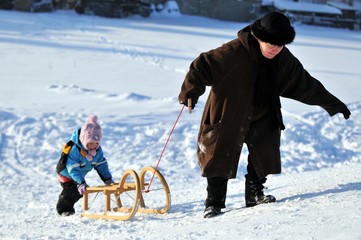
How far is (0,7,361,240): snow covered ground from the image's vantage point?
3.68m

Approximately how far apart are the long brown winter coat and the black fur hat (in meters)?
0.16

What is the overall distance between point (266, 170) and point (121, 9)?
81.3 feet

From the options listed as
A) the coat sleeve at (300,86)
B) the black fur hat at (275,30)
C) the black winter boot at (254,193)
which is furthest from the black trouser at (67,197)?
the black fur hat at (275,30)

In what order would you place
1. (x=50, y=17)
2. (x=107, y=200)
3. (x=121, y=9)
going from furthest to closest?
(x=121, y=9), (x=50, y=17), (x=107, y=200)

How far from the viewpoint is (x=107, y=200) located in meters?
4.69

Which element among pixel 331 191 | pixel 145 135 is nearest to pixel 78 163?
pixel 331 191

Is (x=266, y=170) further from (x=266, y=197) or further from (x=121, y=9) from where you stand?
(x=121, y=9)

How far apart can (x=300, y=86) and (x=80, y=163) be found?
1.98 meters

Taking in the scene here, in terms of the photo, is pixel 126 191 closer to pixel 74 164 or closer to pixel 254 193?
pixel 74 164

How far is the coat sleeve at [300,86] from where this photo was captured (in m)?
4.09

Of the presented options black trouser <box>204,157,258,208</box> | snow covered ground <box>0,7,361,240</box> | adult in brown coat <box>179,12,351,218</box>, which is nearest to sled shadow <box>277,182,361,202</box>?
snow covered ground <box>0,7,361,240</box>

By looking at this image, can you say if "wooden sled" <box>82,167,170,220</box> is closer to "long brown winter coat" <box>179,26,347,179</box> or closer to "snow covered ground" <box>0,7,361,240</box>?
"snow covered ground" <box>0,7,361,240</box>

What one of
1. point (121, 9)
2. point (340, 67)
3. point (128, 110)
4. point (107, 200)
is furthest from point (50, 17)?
point (107, 200)

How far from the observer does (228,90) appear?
3982mm
